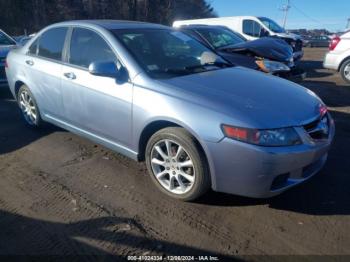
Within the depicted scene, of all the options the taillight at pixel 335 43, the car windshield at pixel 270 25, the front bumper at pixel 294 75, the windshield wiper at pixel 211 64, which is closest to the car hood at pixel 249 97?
the windshield wiper at pixel 211 64

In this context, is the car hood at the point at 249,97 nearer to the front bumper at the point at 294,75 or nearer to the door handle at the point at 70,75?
the door handle at the point at 70,75

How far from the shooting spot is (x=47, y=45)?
4.74 m

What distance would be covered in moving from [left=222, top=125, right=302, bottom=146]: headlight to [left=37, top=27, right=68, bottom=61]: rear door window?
2698mm

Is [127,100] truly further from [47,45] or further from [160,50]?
[47,45]

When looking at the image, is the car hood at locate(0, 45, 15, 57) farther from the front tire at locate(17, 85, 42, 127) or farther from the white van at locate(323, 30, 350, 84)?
the white van at locate(323, 30, 350, 84)

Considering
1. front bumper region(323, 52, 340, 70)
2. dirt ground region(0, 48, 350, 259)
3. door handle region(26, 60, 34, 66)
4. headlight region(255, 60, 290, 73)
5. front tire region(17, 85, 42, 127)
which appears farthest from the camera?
front bumper region(323, 52, 340, 70)

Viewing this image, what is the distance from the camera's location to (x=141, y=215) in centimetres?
311

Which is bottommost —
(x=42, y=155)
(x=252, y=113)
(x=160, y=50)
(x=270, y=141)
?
(x=42, y=155)

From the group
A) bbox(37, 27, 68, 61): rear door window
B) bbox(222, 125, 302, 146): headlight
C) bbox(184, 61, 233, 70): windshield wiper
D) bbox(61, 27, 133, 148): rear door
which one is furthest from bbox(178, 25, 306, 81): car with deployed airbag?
bbox(222, 125, 302, 146): headlight

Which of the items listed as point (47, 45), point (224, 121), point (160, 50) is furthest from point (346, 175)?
point (47, 45)

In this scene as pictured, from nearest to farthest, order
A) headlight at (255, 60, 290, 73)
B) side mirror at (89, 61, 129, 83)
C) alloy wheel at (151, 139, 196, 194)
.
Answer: alloy wheel at (151, 139, 196, 194) → side mirror at (89, 61, 129, 83) → headlight at (255, 60, 290, 73)

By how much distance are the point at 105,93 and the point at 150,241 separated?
1680 millimetres

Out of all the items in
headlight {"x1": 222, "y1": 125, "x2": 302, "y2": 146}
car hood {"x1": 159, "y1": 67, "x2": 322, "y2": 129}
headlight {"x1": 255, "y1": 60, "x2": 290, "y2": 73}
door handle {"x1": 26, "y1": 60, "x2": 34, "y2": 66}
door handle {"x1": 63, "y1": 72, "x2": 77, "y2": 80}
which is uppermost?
car hood {"x1": 159, "y1": 67, "x2": 322, "y2": 129}

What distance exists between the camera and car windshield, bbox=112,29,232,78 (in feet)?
11.8
